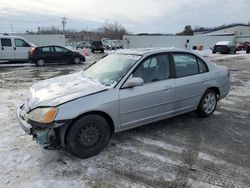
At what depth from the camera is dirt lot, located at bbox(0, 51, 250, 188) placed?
10.4 feet

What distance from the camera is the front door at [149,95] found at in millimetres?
3959

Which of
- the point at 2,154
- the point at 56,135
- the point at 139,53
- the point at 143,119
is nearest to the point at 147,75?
the point at 139,53

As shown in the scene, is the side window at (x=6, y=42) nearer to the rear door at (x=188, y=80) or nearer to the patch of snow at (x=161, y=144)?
the rear door at (x=188, y=80)

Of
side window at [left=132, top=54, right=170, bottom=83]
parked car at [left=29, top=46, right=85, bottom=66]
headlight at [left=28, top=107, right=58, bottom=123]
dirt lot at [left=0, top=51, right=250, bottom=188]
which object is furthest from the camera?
parked car at [left=29, top=46, right=85, bottom=66]

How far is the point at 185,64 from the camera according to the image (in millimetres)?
4863

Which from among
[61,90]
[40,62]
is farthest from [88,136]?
[40,62]

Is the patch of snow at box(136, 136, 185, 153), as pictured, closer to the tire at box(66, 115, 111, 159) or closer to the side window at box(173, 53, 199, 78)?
the tire at box(66, 115, 111, 159)

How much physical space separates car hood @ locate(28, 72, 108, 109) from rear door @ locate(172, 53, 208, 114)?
1.57 metres

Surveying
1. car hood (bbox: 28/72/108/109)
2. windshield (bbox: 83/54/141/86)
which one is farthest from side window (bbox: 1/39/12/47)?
car hood (bbox: 28/72/108/109)

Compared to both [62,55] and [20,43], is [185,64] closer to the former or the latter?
[62,55]

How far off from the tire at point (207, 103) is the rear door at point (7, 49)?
15.0 metres

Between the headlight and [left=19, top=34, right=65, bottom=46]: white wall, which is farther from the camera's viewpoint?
[left=19, top=34, right=65, bottom=46]: white wall

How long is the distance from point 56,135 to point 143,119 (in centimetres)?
150

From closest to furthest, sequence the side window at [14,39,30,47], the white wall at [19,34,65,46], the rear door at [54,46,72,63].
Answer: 1. the rear door at [54,46,72,63]
2. the side window at [14,39,30,47]
3. the white wall at [19,34,65,46]
